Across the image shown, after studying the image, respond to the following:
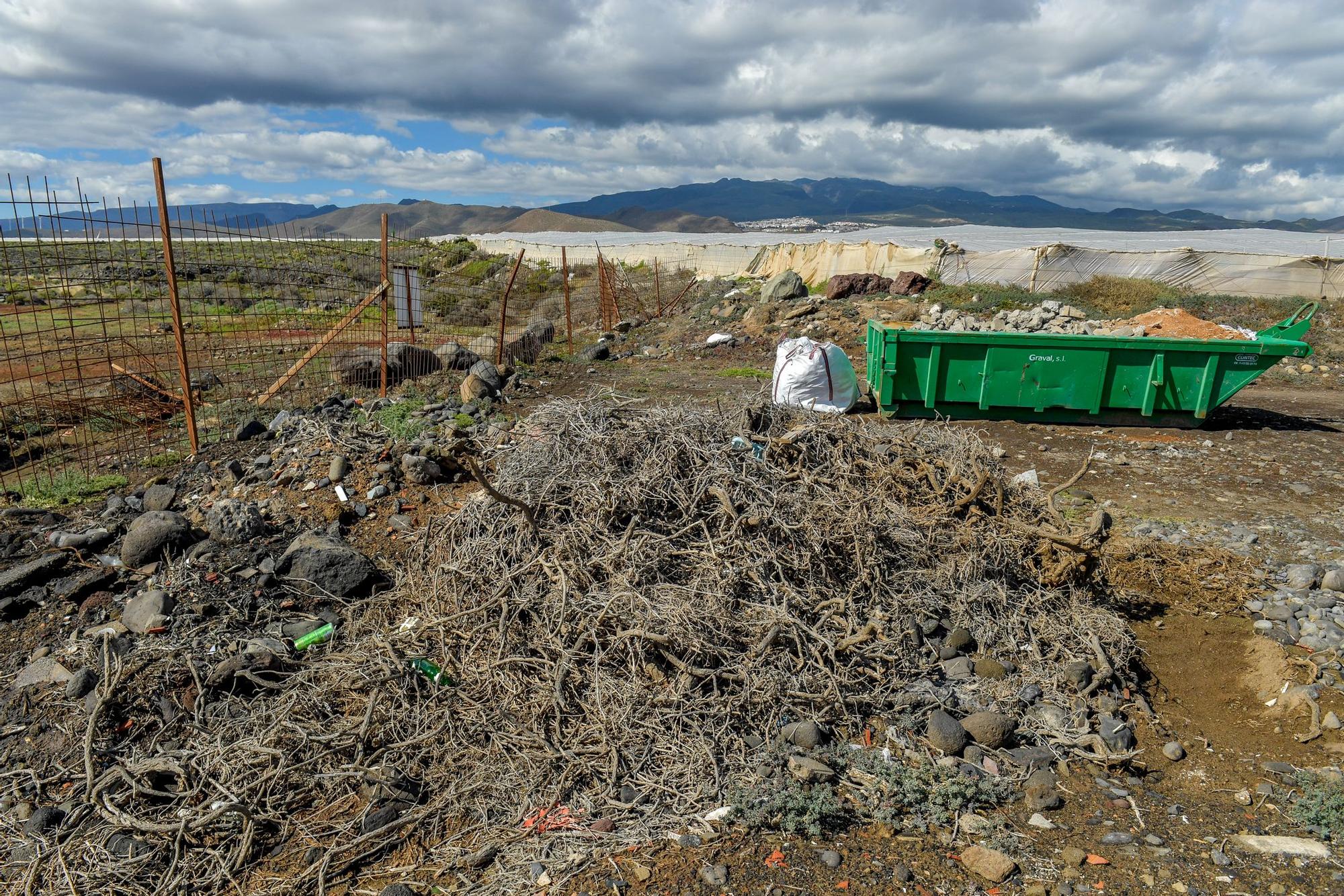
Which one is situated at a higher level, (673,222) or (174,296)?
(673,222)

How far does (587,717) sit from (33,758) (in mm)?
2621

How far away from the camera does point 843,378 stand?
29.2 feet

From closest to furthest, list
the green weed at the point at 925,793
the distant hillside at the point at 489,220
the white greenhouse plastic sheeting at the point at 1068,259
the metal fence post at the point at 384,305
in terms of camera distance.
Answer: the green weed at the point at 925,793 < the metal fence post at the point at 384,305 < the white greenhouse plastic sheeting at the point at 1068,259 < the distant hillside at the point at 489,220

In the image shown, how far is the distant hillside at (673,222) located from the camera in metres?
88.3

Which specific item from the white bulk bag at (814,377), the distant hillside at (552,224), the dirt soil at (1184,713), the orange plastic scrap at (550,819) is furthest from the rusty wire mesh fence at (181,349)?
the distant hillside at (552,224)

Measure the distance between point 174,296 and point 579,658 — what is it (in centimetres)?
500

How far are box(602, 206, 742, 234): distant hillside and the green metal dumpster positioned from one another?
6147 centimetres

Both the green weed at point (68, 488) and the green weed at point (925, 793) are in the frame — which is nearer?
the green weed at point (925, 793)

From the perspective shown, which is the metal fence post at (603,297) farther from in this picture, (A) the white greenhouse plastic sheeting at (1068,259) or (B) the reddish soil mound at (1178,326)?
(B) the reddish soil mound at (1178,326)

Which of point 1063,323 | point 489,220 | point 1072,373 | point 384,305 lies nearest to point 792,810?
point 1072,373

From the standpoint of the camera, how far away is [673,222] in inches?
4889

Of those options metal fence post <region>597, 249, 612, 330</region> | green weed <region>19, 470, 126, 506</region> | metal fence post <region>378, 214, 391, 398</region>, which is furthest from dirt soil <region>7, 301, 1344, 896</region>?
metal fence post <region>597, 249, 612, 330</region>

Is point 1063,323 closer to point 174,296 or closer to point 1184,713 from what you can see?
point 1184,713

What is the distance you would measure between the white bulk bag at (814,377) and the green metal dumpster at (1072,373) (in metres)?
0.43
